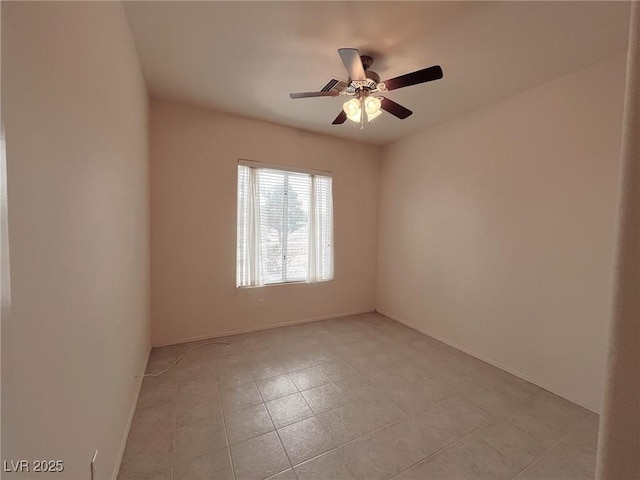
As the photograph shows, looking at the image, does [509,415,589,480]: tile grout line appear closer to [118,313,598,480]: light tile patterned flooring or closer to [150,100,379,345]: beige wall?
[118,313,598,480]: light tile patterned flooring

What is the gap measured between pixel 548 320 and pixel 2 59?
3.29m

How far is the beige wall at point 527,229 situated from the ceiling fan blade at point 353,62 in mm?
1677

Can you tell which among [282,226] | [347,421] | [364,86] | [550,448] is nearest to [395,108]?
[364,86]

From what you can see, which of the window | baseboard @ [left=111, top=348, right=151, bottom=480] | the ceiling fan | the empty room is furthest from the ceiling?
baseboard @ [left=111, top=348, right=151, bottom=480]

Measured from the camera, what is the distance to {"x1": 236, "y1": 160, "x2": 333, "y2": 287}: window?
311 cm

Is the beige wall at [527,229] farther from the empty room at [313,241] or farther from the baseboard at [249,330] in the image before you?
the baseboard at [249,330]

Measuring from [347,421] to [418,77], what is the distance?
2.34 m

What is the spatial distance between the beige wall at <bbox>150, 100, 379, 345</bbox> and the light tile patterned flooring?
0.46 meters

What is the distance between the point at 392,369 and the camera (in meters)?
2.43

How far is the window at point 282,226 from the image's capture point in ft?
10.2

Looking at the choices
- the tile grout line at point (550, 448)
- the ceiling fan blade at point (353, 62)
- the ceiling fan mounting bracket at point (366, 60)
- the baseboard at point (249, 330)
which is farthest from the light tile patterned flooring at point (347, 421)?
the ceiling fan mounting bracket at point (366, 60)

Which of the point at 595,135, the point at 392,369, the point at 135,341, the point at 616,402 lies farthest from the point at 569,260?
the point at 135,341

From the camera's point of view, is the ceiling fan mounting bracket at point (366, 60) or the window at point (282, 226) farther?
the window at point (282, 226)

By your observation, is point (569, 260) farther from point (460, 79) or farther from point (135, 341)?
point (135, 341)
